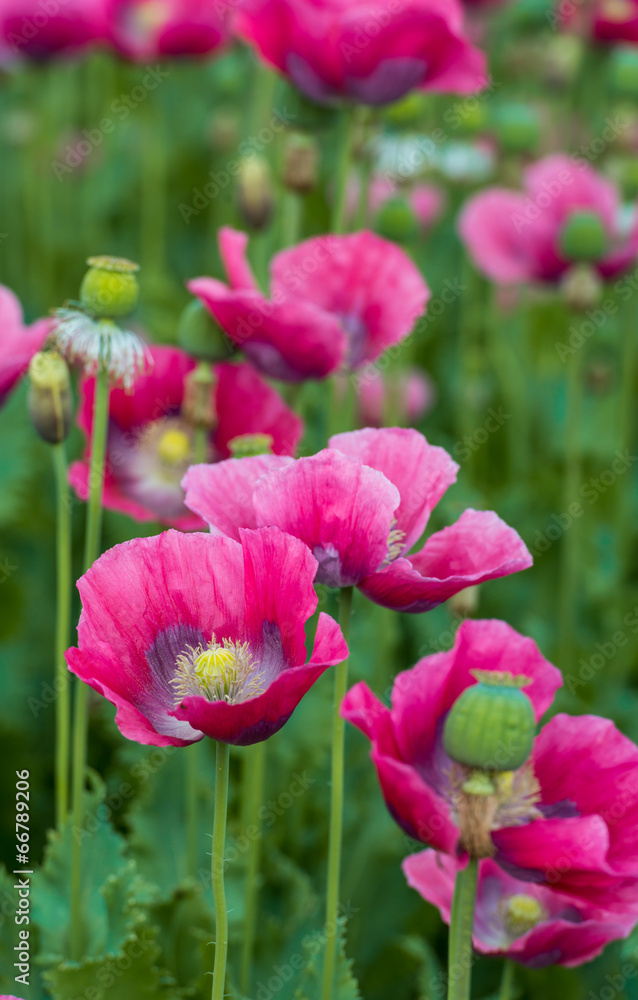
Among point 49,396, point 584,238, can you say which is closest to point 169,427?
point 49,396

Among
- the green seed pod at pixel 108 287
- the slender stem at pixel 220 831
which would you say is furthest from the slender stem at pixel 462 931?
the green seed pod at pixel 108 287

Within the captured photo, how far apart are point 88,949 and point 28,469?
30.7 inches

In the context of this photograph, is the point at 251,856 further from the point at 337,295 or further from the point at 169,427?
the point at 337,295

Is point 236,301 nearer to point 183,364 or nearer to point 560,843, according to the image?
point 183,364

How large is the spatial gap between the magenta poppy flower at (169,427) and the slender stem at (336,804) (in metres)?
0.33

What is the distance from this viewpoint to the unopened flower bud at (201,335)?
1.08 m

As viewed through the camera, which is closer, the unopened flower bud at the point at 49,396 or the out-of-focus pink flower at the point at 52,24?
the unopened flower bud at the point at 49,396

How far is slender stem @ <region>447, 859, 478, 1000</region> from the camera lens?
2.35 feet

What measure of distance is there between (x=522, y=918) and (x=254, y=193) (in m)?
0.86

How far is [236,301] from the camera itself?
3.38 ft

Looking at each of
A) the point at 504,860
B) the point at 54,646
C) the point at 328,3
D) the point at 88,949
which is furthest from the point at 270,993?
the point at 328,3

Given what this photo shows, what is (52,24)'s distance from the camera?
6.17 ft

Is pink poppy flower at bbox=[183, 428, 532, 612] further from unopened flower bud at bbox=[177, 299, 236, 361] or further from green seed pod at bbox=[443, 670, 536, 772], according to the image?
unopened flower bud at bbox=[177, 299, 236, 361]

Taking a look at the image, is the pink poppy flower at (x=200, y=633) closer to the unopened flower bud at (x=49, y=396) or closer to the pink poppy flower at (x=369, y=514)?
the pink poppy flower at (x=369, y=514)
